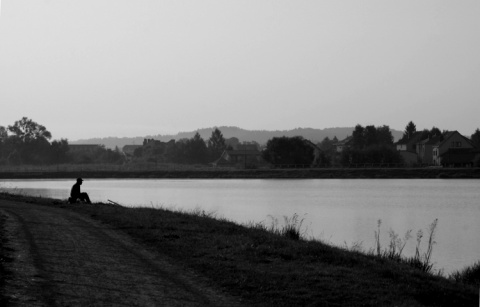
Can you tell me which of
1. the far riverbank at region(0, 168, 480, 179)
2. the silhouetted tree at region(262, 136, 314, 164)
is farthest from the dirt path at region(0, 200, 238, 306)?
the silhouetted tree at region(262, 136, 314, 164)

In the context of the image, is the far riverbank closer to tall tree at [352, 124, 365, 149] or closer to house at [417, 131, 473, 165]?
house at [417, 131, 473, 165]

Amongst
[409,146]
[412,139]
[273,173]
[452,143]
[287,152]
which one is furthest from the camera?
[412,139]

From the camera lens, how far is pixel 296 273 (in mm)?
14359

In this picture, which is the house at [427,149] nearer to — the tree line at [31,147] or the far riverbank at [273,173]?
the far riverbank at [273,173]

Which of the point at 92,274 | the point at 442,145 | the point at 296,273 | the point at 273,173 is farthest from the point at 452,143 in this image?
the point at 92,274

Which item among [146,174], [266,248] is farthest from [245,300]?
[146,174]

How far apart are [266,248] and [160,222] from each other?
23.6 ft

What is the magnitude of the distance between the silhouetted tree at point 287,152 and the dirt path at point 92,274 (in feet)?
381

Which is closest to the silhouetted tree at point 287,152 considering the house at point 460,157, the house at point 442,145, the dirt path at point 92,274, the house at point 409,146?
the house at point 442,145

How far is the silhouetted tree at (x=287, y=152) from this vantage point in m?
137

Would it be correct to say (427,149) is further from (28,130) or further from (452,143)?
(28,130)

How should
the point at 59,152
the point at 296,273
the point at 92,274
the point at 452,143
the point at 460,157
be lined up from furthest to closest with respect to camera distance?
the point at 59,152, the point at 452,143, the point at 460,157, the point at 296,273, the point at 92,274

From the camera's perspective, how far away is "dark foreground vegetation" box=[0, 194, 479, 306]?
12.5 meters

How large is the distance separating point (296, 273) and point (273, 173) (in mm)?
107037
